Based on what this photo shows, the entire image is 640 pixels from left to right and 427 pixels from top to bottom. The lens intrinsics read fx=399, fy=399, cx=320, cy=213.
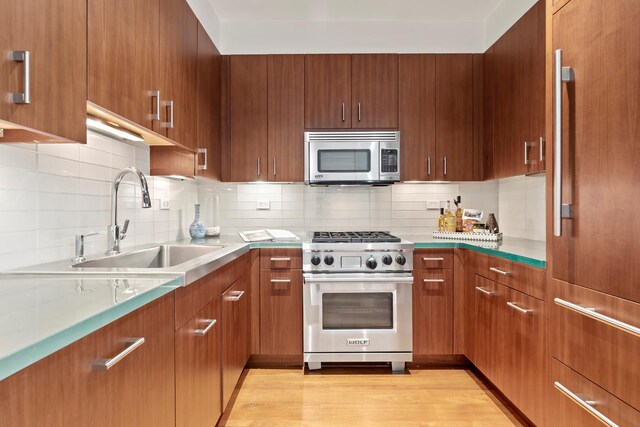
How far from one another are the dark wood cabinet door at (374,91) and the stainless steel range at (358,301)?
3.19 ft

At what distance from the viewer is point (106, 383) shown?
91 cm

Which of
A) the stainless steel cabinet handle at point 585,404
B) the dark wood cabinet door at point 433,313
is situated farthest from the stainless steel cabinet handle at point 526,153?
the stainless steel cabinet handle at point 585,404

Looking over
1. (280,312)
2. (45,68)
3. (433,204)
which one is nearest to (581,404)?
(280,312)

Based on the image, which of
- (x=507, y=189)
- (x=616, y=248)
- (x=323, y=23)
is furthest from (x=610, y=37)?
(x=323, y=23)

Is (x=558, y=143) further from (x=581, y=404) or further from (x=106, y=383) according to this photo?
(x=106, y=383)

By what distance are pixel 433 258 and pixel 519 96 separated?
117 centimetres

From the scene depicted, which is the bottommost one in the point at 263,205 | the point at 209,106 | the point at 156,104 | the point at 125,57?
the point at 263,205

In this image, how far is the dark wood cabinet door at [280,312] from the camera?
2.74m

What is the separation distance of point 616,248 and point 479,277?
1.38 metres

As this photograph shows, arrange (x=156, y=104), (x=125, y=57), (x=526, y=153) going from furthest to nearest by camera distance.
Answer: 1. (x=526, y=153)
2. (x=156, y=104)
3. (x=125, y=57)

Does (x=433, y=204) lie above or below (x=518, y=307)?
above

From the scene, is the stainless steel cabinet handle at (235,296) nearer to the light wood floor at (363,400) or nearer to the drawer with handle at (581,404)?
the light wood floor at (363,400)

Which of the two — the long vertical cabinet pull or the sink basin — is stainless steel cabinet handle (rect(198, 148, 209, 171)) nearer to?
the sink basin

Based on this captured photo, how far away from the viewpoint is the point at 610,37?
119 centimetres
